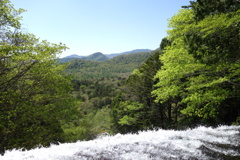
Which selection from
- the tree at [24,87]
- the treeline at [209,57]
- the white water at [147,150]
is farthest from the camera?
the tree at [24,87]

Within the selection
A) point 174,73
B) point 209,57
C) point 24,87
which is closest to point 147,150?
point 209,57

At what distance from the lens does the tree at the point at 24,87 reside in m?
9.98

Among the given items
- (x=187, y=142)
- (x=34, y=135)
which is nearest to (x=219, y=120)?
(x=187, y=142)

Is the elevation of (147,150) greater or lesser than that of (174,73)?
lesser

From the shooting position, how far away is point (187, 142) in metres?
5.91

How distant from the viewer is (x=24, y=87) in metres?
13.3

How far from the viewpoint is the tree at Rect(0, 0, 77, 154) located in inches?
393

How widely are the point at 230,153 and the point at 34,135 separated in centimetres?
1304

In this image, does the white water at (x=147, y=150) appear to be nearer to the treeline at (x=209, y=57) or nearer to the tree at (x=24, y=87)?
the treeline at (x=209, y=57)

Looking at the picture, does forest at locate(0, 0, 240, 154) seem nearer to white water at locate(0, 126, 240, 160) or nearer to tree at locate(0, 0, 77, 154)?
tree at locate(0, 0, 77, 154)

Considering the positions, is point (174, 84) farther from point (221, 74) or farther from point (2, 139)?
point (2, 139)

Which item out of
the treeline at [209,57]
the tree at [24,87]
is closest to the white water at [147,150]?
the treeline at [209,57]

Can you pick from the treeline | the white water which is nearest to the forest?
the treeline

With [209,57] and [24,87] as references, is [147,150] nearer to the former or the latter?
[209,57]
